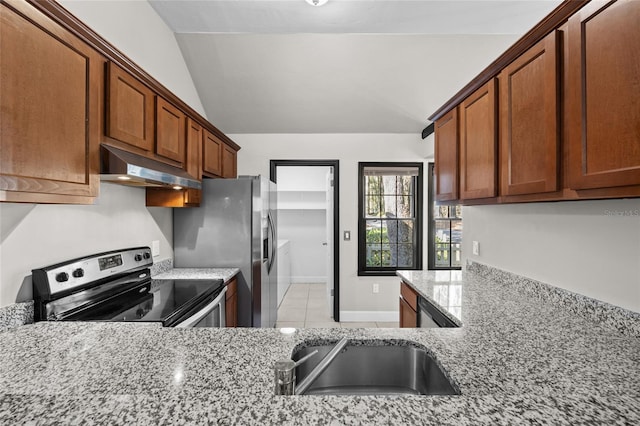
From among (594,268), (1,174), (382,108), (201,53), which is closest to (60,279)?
(1,174)

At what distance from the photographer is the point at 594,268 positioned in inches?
55.6

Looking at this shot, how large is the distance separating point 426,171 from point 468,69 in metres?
1.29

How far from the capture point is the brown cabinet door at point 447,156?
7.11ft

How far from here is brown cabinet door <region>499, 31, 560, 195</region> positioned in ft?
4.14

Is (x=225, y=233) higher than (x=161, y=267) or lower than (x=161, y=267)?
higher

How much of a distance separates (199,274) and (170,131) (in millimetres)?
1158

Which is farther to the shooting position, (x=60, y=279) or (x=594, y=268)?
(x=60, y=279)

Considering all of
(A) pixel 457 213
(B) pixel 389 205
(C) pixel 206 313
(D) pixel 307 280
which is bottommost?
(D) pixel 307 280

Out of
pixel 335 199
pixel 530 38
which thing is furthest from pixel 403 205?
pixel 530 38

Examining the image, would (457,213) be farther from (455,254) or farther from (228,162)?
(228,162)

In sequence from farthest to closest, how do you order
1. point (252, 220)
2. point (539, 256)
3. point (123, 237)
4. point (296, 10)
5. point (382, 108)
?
1. point (382, 108)
2. point (252, 220)
3. point (123, 237)
4. point (296, 10)
5. point (539, 256)

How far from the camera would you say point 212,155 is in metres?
3.01

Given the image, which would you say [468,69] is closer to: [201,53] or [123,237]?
[201,53]

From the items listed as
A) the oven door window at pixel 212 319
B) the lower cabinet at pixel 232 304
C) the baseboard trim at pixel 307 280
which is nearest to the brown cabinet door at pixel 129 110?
the oven door window at pixel 212 319
